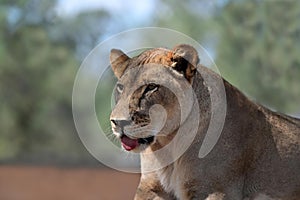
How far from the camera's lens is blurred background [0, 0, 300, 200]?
21250mm

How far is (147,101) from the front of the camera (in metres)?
6.53

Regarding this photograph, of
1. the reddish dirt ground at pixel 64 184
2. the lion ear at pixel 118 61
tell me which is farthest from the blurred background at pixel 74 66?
the lion ear at pixel 118 61

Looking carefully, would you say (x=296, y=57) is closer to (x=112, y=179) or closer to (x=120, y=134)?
(x=112, y=179)

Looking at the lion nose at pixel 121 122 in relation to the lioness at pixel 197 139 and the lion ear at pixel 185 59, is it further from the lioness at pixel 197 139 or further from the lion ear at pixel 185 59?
the lion ear at pixel 185 59

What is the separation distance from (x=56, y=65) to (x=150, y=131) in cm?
2808

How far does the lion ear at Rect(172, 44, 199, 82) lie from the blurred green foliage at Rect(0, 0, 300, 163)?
12.6 meters

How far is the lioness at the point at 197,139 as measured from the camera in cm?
657

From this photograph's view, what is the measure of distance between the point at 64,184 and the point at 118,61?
47.9 feet

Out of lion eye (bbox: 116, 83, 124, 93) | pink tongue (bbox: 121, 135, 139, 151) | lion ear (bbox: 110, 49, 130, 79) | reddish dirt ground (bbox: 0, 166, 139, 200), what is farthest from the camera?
reddish dirt ground (bbox: 0, 166, 139, 200)

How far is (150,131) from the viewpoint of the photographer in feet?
21.6

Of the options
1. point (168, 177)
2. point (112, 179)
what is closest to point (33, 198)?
point (112, 179)

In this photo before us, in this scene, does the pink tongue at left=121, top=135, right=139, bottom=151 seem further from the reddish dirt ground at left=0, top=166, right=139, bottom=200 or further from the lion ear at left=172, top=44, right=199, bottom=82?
the reddish dirt ground at left=0, top=166, right=139, bottom=200

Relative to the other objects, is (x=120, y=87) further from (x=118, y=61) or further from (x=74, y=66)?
(x=74, y=66)

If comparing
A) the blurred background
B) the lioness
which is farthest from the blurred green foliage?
the lioness
